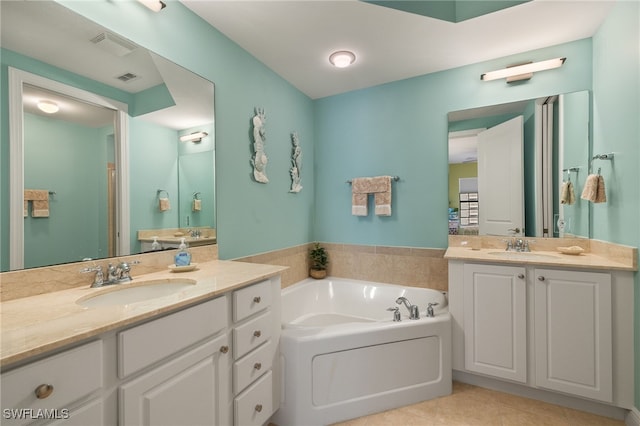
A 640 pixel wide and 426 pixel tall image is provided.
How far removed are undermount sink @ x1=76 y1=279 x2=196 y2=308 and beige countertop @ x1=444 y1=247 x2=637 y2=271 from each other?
1.75 metres

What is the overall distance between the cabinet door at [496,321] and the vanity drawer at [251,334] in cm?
139

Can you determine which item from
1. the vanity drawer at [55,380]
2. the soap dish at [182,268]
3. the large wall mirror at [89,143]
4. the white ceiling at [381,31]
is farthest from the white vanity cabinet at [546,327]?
the vanity drawer at [55,380]

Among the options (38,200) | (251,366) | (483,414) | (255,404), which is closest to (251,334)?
(251,366)

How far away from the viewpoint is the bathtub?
165cm

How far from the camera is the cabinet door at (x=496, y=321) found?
1.82 meters

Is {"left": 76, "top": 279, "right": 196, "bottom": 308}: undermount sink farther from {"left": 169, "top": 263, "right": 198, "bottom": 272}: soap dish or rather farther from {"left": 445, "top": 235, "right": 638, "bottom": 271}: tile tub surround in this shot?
{"left": 445, "top": 235, "right": 638, "bottom": 271}: tile tub surround

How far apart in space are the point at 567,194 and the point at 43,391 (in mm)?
2975

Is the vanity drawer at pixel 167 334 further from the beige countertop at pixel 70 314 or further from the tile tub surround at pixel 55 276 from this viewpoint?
the tile tub surround at pixel 55 276

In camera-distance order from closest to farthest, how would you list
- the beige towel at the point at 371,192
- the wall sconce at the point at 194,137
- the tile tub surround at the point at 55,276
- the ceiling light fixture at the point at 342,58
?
the tile tub surround at the point at 55,276
the wall sconce at the point at 194,137
the ceiling light fixture at the point at 342,58
the beige towel at the point at 371,192

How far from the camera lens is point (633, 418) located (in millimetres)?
1580

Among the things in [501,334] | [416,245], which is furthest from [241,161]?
[501,334]

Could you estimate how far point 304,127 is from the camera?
2990 mm

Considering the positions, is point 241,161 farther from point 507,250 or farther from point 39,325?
point 507,250

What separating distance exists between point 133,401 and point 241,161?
160 centimetres
